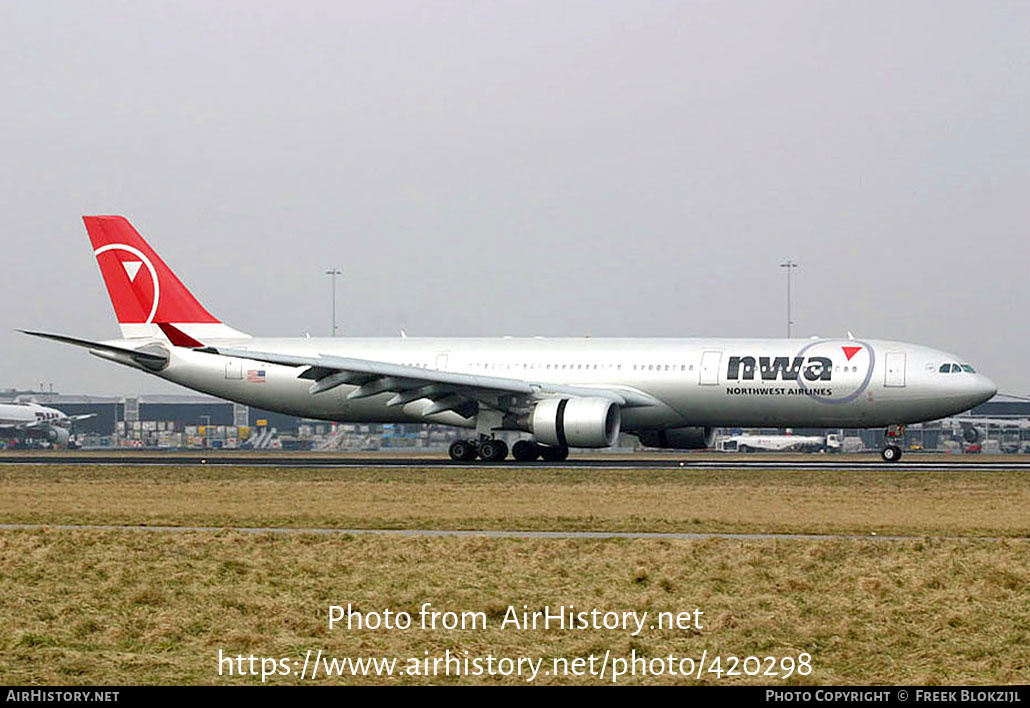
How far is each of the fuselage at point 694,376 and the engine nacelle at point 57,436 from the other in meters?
51.2

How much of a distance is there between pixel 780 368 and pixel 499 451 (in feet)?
30.4

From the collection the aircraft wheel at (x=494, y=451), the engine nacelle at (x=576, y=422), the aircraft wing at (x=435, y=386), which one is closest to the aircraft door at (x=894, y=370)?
the aircraft wing at (x=435, y=386)

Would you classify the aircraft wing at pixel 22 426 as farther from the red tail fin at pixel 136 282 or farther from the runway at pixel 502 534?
the runway at pixel 502 534

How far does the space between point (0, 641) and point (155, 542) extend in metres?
7.59

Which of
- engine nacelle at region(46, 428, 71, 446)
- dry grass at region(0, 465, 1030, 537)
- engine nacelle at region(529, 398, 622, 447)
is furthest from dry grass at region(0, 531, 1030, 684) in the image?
engine nacelle at region(46, 428, 71, 446)

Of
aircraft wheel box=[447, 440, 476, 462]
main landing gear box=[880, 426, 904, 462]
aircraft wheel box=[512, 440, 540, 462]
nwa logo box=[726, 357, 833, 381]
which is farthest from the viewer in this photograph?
main landing gear box=[880, 426, 904, 462]

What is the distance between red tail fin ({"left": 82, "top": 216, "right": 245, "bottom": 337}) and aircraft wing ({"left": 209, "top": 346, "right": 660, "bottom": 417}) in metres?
5.91

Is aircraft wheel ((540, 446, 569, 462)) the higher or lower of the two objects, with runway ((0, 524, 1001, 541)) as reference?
higher

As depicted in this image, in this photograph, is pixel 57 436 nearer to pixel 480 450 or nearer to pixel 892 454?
pixel 480 450

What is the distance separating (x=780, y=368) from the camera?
154 feet

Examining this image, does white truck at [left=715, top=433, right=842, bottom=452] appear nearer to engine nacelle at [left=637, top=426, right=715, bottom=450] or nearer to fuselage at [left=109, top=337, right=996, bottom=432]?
engine nacelle at [left=637, top=426, right=715, bottom=450]

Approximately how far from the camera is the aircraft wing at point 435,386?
46.9m

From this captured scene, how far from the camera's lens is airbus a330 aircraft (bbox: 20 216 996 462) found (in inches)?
1839

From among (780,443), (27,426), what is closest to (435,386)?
(780,443)
